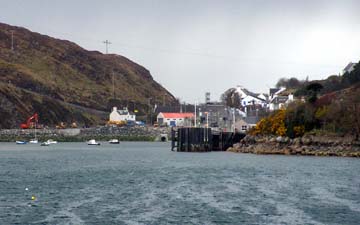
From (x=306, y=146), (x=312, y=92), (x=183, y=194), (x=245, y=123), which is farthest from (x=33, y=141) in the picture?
(x=183, y=194)

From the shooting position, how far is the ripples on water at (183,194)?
40656 millimetres

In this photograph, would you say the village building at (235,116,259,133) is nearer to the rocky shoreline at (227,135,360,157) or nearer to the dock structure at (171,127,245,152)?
the dock structure at (171,127,245,152)

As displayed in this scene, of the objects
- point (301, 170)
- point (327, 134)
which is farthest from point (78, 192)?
point (327, 134)

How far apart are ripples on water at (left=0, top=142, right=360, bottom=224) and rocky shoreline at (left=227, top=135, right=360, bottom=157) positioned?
15178 mm

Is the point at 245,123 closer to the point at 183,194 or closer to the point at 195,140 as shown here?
the point at 195,140

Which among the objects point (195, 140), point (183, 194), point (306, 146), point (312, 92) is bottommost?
point (183, 194)

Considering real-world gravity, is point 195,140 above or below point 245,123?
below

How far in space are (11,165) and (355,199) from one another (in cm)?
4839

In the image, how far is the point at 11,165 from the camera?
84.8 m

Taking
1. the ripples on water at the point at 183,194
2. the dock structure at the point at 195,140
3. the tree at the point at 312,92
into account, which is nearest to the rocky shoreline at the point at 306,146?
the dock structure at the point at 195,140

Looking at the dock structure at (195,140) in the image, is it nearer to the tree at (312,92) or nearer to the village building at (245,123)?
the tree at (312,92)

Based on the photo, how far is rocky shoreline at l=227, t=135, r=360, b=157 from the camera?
95.0 m

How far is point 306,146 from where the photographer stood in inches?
3949

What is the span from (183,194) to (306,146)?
52302 mm
